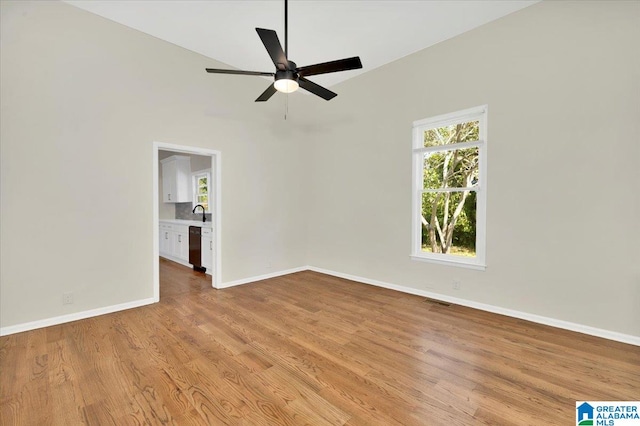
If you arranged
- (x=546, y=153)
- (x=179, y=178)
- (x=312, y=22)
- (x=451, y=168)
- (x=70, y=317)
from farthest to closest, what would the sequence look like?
(x=179, y=178) < (x=451, y=168) < (x=312, y=22) < (x=70, y=317) < (x=546, y=153)

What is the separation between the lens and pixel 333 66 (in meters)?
2.50

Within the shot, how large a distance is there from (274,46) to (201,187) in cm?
532

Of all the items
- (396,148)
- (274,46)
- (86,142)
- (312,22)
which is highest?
(312,22)

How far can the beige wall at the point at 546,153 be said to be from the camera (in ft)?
8.98

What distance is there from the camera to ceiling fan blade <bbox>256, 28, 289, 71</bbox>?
6.84 feet

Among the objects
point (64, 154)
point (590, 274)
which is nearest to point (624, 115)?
point (590, 274)

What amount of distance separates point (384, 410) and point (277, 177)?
418 centimetres

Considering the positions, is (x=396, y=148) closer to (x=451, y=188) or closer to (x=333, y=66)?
(x=451, y=188)

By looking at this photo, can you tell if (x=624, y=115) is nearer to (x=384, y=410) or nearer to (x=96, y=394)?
(x=384, y=410)

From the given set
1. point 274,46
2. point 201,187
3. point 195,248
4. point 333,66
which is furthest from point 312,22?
point 201,187

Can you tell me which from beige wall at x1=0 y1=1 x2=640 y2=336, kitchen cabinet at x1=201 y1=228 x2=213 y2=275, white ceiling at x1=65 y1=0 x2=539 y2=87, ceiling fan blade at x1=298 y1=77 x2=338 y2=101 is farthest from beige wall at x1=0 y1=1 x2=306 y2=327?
ceiling fan blade at x1=298 y1=77 x2=338 y2=101

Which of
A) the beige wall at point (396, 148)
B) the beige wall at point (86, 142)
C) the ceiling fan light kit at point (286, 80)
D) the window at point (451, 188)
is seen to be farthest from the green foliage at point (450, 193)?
the beige wall at point (86, 142)

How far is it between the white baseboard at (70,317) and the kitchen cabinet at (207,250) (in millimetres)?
1519

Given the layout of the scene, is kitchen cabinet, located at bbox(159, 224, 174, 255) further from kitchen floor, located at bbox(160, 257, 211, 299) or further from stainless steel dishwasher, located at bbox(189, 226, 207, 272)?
stainless steel dishwasher, located at bbox(189, 226, 207, 272)
